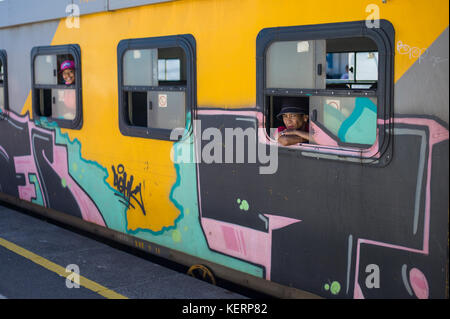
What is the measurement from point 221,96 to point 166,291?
5.41ft

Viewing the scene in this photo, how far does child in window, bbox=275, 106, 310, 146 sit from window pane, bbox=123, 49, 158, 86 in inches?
64.0

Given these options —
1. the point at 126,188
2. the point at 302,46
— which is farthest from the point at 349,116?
the point at 126,188

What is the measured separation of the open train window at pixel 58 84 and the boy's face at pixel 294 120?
2998 mm

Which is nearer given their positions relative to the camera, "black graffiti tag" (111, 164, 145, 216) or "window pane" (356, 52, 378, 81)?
"window pane" (356, 52, 378, 81)

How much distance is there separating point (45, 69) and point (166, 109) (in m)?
2.50

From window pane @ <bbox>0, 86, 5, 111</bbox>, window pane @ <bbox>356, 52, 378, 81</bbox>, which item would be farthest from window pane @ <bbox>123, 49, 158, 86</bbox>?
window pane @ <bbox>0, 86, 5, 111</bbox>

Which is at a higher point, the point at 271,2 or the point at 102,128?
the point at 271,2

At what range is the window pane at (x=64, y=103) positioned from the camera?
680 cm

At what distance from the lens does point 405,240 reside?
369 centimetres

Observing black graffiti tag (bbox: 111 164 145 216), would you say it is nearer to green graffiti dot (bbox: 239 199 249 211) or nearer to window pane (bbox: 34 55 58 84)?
green graffiti dot (bbox: 239 199 249 211)

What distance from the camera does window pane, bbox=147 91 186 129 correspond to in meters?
5.30

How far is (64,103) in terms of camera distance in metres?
6.96
